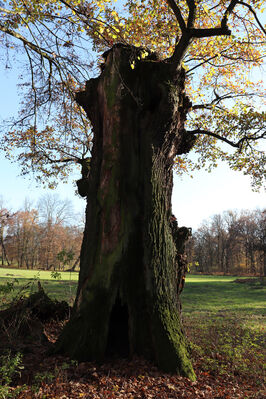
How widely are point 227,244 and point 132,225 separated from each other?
179 ft

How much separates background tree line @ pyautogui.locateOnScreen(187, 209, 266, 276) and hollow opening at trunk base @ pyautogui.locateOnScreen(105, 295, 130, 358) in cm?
5014

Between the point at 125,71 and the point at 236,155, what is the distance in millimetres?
6333

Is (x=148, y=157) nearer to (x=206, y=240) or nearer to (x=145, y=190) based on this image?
(x=145, y=190)

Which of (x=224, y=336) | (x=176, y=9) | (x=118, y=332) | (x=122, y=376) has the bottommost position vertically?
(x=224, y=336)

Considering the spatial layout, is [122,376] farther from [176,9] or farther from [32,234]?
[32,234]

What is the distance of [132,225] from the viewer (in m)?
5.18

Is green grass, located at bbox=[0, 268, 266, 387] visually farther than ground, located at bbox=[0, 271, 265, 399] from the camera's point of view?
Yes

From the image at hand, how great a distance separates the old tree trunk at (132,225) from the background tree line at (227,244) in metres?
50.0

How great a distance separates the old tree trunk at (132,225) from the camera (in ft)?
15.4

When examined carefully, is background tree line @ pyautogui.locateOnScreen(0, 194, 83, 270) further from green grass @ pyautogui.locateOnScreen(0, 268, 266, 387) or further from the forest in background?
green grass @ pyautogui.locateOnScreen(0, 268, 266, 387)

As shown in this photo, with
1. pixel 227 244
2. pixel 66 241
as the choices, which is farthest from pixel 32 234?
pixel 227 244

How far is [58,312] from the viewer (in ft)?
21.6

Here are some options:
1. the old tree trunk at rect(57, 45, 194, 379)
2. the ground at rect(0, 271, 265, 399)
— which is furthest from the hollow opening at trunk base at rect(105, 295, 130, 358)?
the ground at rect(0, 271, 265, 399)

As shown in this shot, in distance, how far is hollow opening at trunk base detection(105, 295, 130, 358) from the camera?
193 inches
